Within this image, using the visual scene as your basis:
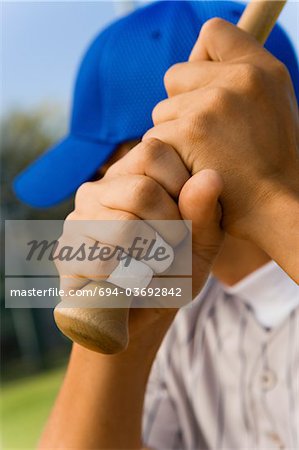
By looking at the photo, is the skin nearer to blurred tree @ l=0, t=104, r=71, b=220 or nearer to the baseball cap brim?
the baseball cap brim

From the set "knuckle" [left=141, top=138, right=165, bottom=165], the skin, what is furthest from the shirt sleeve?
"knuckle" [left=141, top=138, right=165, bottom=165]

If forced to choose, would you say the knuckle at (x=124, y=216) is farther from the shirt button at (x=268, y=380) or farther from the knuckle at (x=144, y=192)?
the shirt button at (x=268, y=380)

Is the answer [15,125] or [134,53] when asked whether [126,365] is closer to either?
[134,53]

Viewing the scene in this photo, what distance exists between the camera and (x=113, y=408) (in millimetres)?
847

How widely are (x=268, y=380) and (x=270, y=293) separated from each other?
0.49 ft

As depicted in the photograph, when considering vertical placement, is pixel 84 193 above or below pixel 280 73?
below

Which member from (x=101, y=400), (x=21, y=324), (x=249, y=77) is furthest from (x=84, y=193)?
(x=21, y=324)

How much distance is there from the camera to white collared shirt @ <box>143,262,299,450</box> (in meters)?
0.99

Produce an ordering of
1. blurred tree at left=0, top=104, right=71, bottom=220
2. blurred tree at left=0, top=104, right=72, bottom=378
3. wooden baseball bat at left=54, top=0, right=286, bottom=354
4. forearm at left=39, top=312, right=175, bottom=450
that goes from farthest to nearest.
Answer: blurred tree at left=0, top=104, right=71, bottom=220 < blurred tree at left=0, top=104, right=72, bottom=378 < forearm at left=39, top=312, right=175, bottom=450 < wooden baseball bat at left=54, top=0, right=286, bottom=354

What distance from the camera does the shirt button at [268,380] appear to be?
996mm

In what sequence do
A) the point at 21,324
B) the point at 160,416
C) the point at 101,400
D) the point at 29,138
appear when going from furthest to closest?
1. the point at 29,138
2. the point at 21,324
3. the point at 160,416
4. the point at 101,400

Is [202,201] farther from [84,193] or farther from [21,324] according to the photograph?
[21,324]

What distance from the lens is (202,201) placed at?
0.56 meters

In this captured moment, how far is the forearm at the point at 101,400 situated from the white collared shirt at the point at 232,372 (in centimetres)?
20
